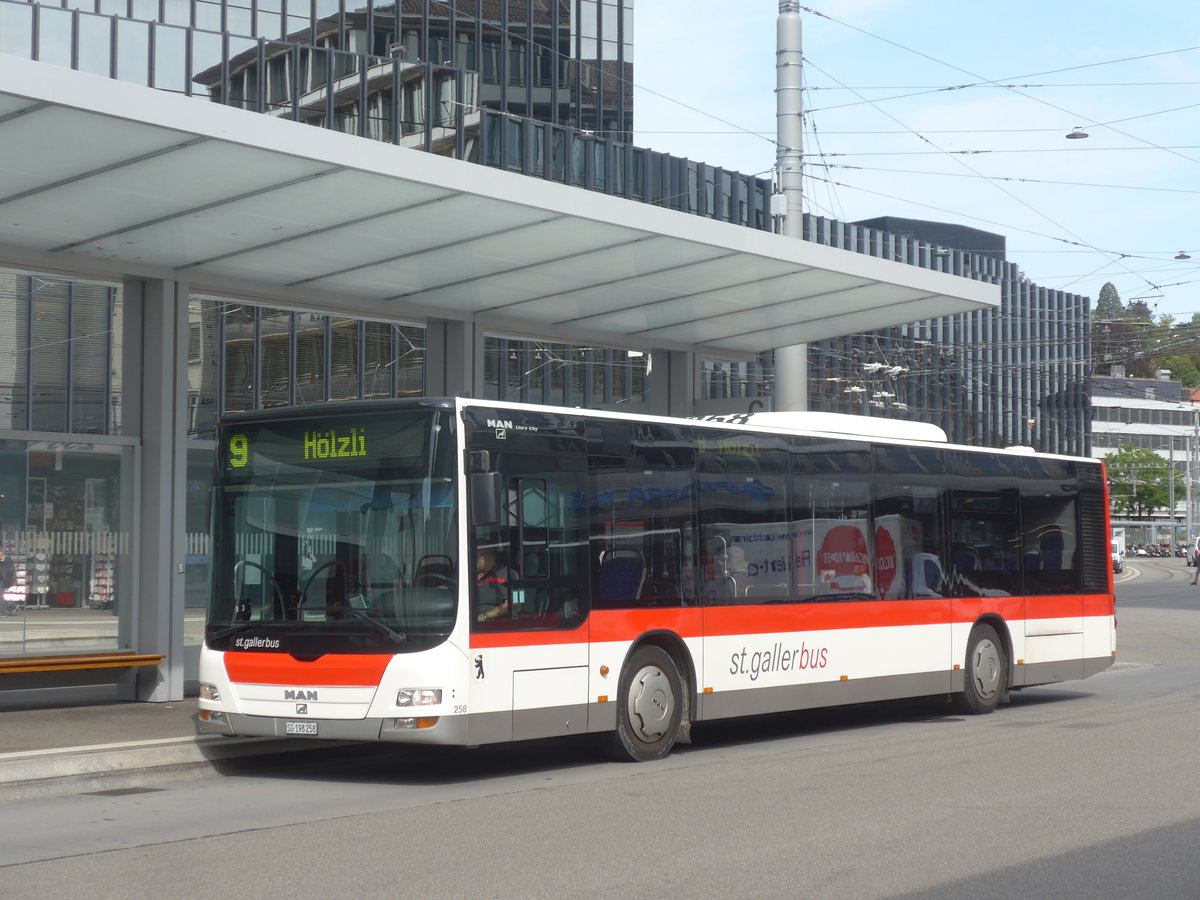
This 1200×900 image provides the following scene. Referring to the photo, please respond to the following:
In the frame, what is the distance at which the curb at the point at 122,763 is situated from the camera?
9.91m

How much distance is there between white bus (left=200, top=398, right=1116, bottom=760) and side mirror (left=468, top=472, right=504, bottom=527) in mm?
17

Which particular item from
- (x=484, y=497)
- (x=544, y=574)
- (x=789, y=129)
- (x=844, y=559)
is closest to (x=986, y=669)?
(x=844, y=559)

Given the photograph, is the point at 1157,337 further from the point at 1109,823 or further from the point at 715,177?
the point at 1109,823

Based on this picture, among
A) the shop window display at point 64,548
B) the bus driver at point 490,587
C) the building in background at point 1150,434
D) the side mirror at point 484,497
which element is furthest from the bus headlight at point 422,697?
the building in background at point 1150,434

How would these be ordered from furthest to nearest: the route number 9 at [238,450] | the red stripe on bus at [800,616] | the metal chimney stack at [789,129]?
the metal chimney stack at [789,129], the route number 9 at [238,450], the red stripe on bus at [800,616]

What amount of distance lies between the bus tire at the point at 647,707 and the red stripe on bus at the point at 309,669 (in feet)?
6.95

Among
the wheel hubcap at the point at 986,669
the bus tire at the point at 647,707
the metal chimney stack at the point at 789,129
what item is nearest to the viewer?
the bus tire at the point at 647,707

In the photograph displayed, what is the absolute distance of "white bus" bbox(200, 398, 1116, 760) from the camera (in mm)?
10281

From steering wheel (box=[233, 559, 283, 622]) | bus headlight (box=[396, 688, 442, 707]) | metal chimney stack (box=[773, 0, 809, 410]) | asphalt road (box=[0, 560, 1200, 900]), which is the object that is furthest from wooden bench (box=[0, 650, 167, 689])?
metal chimney stack (box=[773, 0, 809, 410])

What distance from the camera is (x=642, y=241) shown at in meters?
13.9

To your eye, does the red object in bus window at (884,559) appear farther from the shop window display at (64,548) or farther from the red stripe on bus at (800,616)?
the shop window display at (64,548)

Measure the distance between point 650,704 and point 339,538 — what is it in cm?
285

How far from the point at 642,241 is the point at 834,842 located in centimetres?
719

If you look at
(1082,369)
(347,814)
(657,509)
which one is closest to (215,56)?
(657,509)
